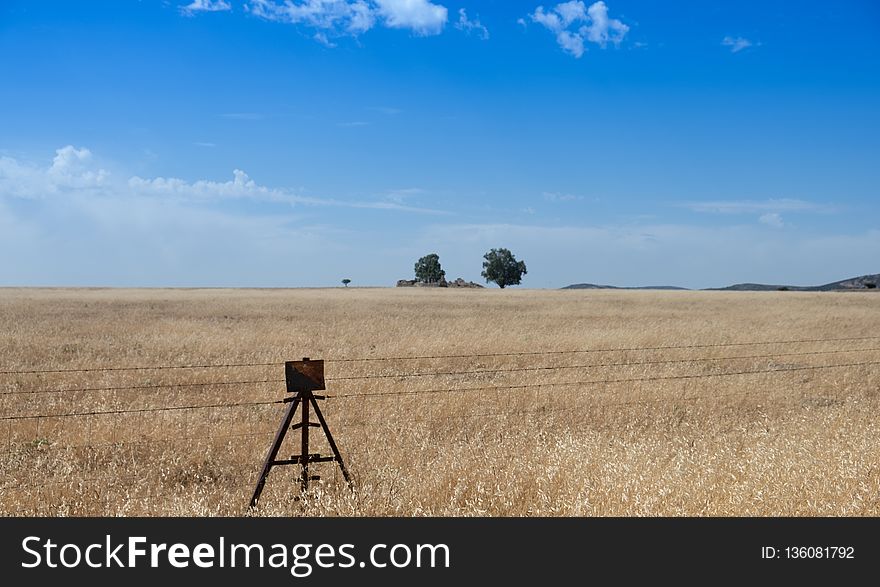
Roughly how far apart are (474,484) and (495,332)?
15833 millimetres

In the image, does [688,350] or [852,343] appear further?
[852,343]

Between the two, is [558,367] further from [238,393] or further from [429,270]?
[429,270]

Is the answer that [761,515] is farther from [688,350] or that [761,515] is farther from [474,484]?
[688,350]

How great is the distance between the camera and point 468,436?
9422mm

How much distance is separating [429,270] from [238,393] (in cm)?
11496

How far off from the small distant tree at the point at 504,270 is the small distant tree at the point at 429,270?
11.4 m

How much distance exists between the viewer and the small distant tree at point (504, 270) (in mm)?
116375

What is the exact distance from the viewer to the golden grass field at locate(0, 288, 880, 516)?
20.9 feet

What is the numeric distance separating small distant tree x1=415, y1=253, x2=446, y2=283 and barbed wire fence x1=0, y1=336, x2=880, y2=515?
350 feet

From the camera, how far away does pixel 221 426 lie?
373 inches

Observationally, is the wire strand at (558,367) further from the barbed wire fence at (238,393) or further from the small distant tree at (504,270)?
the small distant tree at (504,270)

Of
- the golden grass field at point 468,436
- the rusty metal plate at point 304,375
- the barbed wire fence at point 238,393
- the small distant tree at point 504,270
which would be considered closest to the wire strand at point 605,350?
the barbed wire fence at point 238,393
